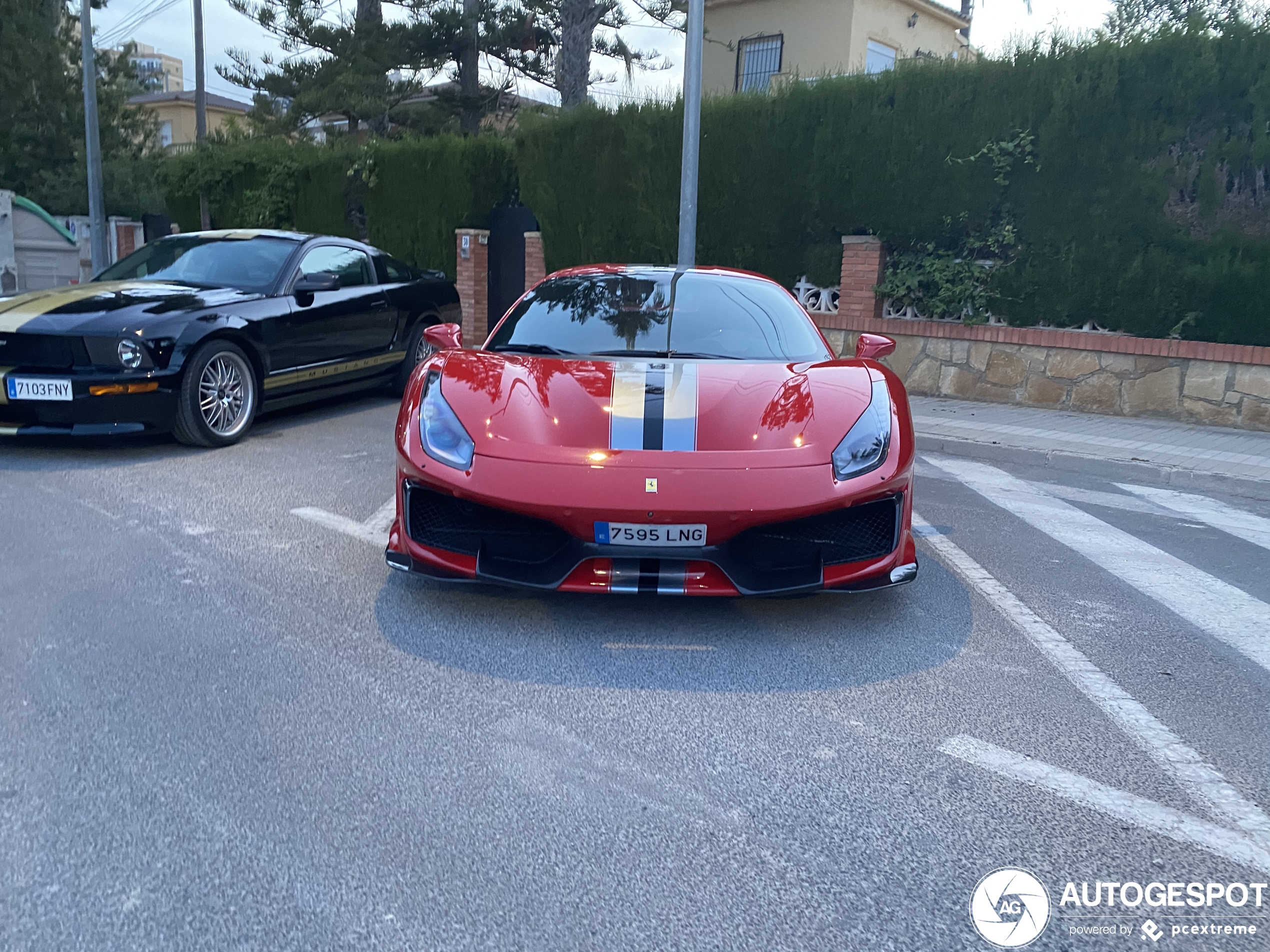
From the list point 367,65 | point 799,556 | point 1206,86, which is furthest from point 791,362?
point 367,65

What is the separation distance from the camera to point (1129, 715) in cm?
311

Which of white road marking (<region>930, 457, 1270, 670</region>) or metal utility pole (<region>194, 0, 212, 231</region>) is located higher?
metal utility pole (<region>194, 0, 212, 231</region>)

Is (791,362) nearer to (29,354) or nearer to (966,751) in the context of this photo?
(966,751)

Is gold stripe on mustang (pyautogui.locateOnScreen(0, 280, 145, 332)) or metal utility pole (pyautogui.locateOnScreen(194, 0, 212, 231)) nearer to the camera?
gold stripe on mustang (pyautogui.locateOnScreen(0, 280, 145, 332))

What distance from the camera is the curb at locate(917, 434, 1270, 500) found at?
675cm

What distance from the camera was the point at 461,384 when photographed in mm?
3949

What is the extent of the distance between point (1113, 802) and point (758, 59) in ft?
72.8

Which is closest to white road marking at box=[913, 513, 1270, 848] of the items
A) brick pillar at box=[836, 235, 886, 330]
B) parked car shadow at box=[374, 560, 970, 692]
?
parked car shadow at box=[374, 560, 970, 692]

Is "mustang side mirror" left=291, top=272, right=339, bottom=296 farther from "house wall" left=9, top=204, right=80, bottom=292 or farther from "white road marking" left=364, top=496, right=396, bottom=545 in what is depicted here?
"house wall" left=9, top=204, right=80, bottom=292

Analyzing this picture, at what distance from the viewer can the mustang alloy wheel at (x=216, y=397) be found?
20.9ft

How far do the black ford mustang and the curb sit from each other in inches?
178

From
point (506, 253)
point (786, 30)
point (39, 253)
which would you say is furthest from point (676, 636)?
point (786, 30)

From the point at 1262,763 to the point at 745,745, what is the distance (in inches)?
56.5

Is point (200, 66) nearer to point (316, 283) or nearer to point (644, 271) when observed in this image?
point (316, 283)
